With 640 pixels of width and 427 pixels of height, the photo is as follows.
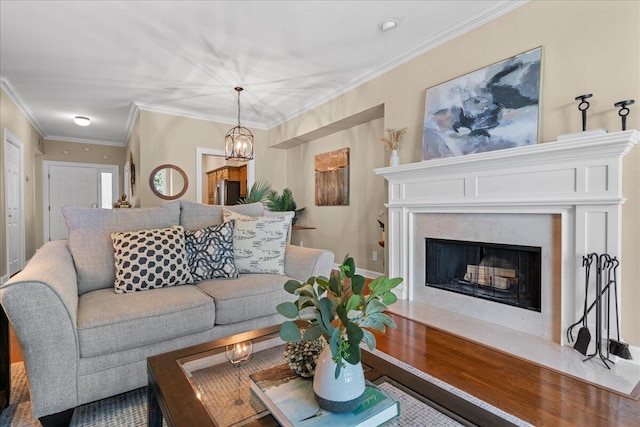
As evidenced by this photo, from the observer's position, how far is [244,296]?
1.93m

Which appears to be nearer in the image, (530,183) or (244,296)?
(244,296)

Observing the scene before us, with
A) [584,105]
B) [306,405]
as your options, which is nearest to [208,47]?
[584,105]

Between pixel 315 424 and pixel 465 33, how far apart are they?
10.4 ft

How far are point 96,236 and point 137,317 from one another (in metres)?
0.79

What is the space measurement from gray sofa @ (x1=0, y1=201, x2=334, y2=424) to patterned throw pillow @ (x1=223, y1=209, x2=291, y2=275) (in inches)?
3.7

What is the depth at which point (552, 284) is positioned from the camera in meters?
2.24

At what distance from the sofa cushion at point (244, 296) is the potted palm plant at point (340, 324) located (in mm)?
1112

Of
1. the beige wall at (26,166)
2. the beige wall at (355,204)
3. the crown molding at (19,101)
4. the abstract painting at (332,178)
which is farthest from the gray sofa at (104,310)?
the crown molding at (19,101)

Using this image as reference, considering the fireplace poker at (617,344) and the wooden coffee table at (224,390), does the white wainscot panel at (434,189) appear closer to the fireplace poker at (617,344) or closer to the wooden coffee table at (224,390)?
the fireplace poker at (617,344)

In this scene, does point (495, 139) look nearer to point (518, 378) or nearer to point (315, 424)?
point (518, 378)

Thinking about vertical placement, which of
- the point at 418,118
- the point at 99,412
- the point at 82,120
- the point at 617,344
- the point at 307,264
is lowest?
the point at 99,412

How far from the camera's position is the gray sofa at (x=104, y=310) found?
1.27 metres

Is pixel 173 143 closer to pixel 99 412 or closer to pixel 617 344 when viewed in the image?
pixel 99 412

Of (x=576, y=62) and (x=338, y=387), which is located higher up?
(x=576, y=62)
